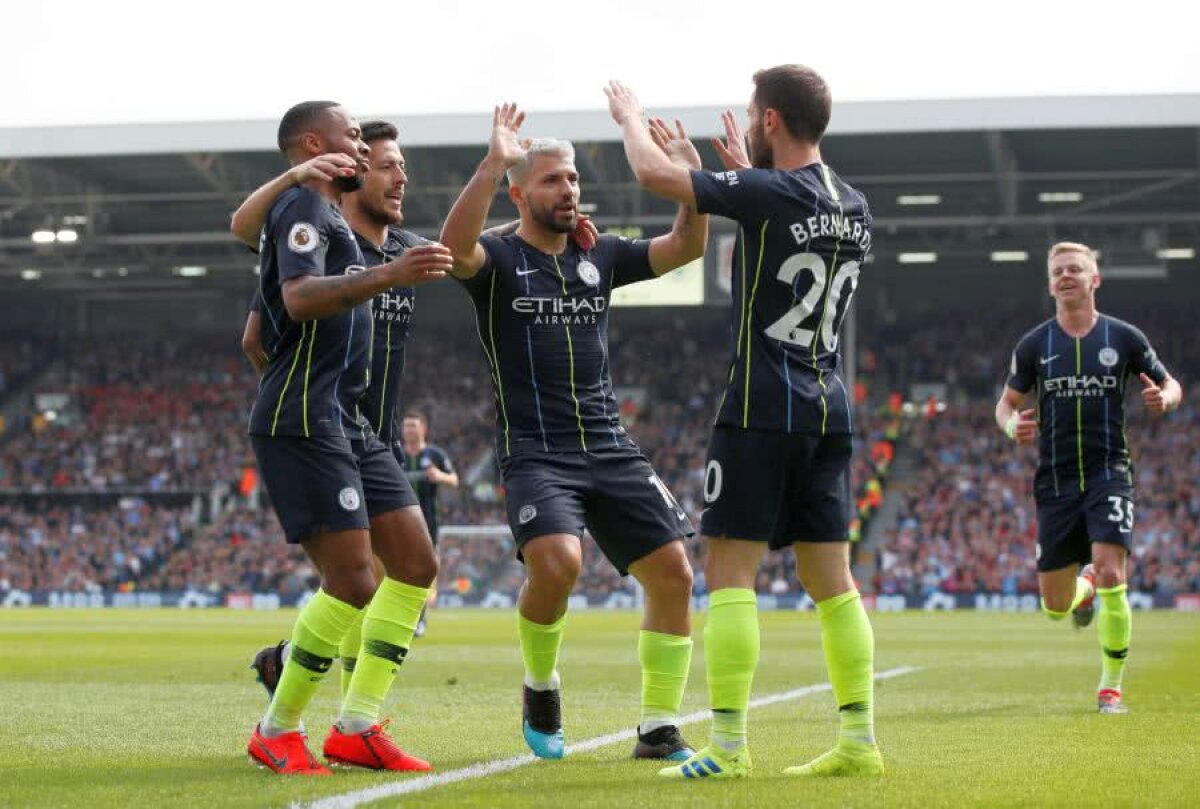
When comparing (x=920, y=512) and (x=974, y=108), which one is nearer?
A: (x=974, y=108)

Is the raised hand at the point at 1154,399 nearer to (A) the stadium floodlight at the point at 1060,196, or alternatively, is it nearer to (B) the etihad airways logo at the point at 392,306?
(B) the etihad airways logo at the point at 392,306

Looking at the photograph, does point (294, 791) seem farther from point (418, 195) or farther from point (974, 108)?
point (418, 195)

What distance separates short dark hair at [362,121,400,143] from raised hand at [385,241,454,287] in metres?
1.34

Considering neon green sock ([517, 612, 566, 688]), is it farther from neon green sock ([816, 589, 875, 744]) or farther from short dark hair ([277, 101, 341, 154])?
short dark hair ([277, 101, 341, 154])

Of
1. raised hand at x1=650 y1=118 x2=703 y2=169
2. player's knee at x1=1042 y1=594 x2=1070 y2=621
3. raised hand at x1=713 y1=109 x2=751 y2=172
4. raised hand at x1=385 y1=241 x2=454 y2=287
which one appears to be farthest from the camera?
player's knee at x1=1042 y1=594 x2=1070 y2=621

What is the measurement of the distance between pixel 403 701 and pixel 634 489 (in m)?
3.73

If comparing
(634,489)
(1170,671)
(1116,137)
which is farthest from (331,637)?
(1116,137)

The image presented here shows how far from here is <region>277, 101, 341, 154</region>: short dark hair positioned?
20.4 ft

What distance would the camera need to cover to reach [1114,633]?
9438 millimetres

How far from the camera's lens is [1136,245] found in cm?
3969

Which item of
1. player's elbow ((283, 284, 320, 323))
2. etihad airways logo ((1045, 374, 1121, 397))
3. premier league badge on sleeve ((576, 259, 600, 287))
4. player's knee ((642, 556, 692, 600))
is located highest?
premier league badge on sleeve ((576, 259, 600, 287))

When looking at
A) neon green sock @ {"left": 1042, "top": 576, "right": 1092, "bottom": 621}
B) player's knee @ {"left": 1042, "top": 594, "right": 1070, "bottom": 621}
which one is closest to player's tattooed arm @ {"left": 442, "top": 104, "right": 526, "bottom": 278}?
player's knee @ {"left": 1042, "top": 594, "right": 1070, "bottom": 621}

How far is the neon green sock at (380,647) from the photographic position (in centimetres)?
629

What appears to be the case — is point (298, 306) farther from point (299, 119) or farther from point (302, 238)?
point (299, 119)
